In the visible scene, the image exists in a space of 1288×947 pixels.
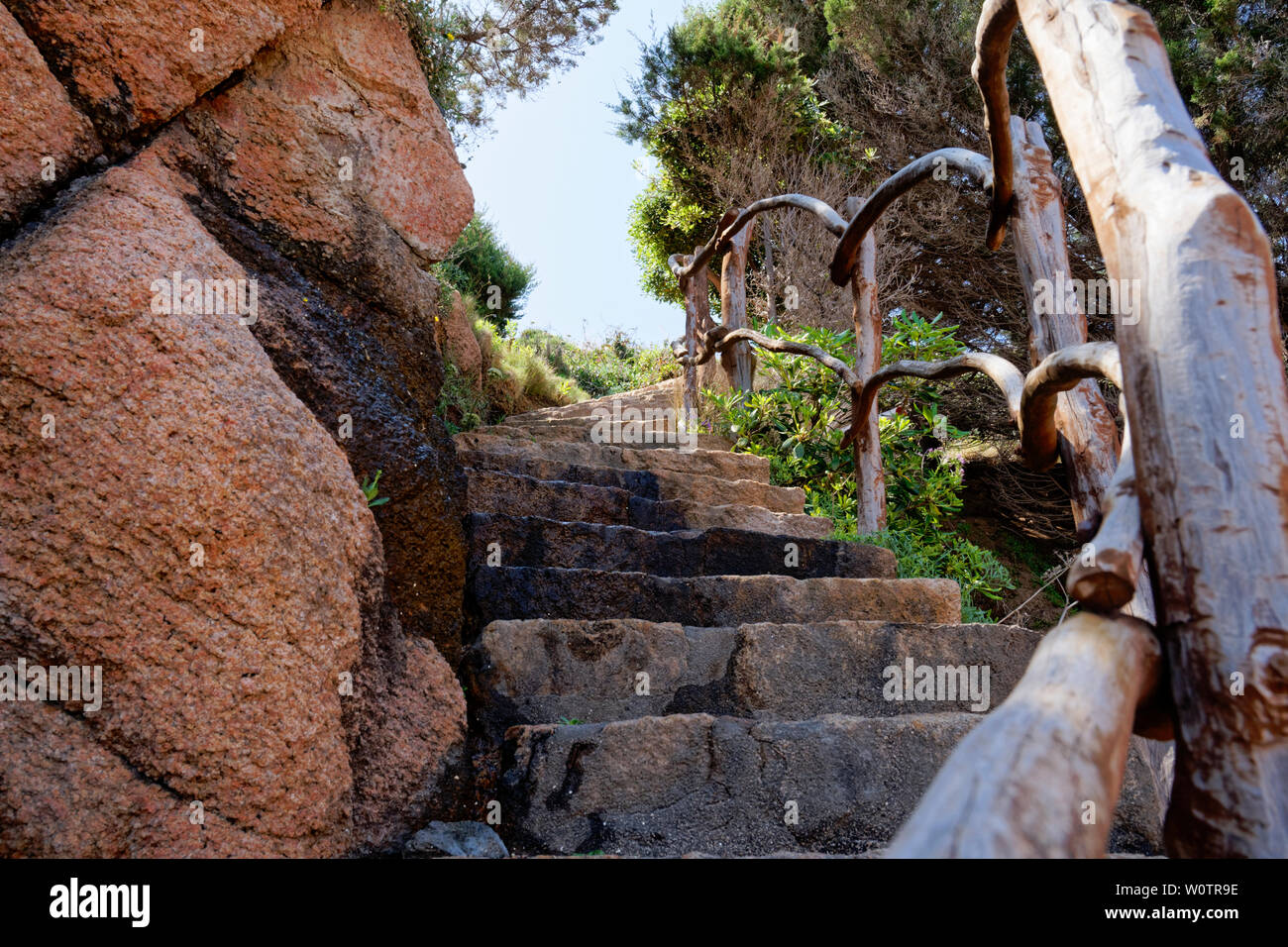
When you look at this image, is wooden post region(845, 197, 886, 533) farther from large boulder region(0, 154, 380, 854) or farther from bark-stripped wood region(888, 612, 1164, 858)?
bark-stripped wood region(888, 612, 1164, 858)

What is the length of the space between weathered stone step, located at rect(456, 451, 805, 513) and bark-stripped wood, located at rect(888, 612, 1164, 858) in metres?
2.86

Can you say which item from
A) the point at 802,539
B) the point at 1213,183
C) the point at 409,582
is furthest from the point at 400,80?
the point at 1213,183

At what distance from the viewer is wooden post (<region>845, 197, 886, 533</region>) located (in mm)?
3920

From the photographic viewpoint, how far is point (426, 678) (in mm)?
1994

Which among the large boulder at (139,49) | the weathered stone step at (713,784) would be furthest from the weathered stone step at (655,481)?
the weathered stone step at (713,784)

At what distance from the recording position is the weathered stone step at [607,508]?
10.8 ft

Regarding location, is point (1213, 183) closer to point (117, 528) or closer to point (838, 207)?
point (117, 528)

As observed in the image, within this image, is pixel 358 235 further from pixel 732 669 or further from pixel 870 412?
pixel 870 412

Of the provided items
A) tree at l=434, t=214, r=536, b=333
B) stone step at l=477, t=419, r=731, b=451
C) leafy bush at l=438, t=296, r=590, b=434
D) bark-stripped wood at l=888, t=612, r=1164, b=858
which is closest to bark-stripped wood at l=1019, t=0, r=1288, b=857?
bark-stripped wood at l=888, t=612, r=1164, b=858

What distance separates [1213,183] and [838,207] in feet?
28.1

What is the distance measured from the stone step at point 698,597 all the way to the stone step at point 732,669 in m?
0.25

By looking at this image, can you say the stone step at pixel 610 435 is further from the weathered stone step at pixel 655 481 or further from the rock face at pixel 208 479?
the rock face at pixel 208 479

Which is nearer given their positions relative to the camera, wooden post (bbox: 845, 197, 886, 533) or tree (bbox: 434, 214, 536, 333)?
wooden post (bbox: 845, 197, 886, 533)
